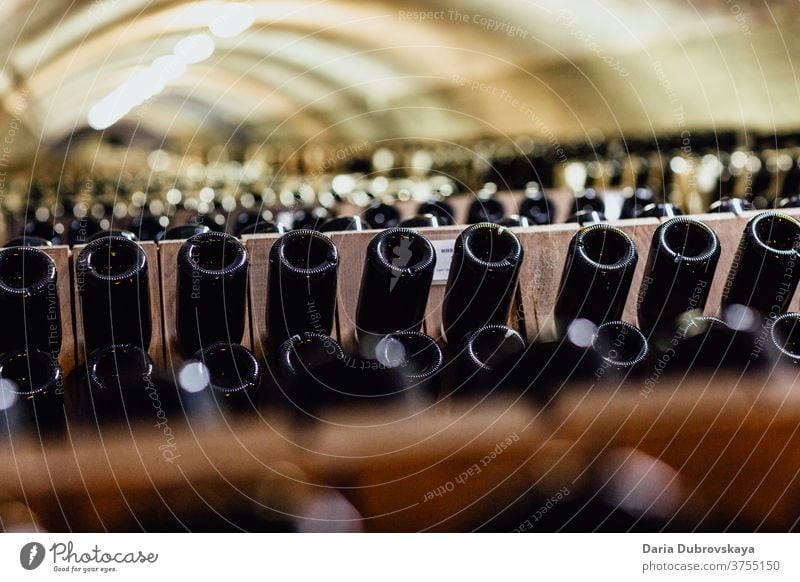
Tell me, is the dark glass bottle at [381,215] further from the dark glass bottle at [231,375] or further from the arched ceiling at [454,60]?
the arched ceiling at [454,60]

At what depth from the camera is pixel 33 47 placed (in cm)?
157

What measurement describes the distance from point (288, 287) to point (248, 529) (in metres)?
0.23

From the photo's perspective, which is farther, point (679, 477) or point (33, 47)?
point (33, 47)

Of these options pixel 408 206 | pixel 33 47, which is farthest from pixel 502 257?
pixel 33 47

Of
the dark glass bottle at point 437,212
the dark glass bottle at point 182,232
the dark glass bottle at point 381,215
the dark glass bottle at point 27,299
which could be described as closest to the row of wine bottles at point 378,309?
the dark glass bottle at point 27,299

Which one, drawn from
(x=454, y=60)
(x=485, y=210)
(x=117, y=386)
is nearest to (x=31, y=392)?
(x=117, y=386)

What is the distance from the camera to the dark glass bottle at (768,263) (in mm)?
648

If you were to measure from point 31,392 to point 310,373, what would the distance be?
21cm

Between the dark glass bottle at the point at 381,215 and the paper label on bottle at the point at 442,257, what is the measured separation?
0.99ft

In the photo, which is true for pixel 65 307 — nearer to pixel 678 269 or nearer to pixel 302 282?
pixel 302 282

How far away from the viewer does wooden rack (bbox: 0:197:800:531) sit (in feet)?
1.88

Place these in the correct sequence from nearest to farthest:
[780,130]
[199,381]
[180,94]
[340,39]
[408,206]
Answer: [199,381], [408,206], [780,130], [340,39], [180,94]

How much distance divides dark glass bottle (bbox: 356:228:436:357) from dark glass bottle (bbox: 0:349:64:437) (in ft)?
0.83

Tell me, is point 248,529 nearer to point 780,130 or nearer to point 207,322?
point 207,322
